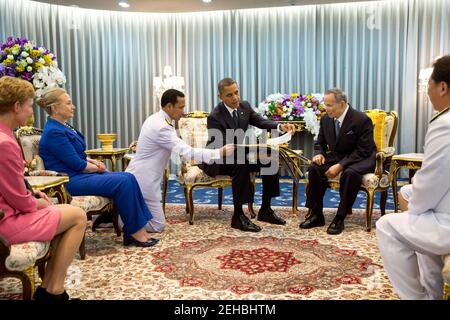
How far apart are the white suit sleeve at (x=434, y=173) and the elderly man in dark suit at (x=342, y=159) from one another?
2036mm

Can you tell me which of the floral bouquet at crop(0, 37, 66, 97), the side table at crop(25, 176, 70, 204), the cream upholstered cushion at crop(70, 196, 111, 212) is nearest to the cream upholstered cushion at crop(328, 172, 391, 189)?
the cream upholstered cushion at crop(70, 196, 111, 212)

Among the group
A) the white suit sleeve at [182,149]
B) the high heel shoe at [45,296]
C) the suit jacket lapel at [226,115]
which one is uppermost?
the suit jacket lapel at [226,115]

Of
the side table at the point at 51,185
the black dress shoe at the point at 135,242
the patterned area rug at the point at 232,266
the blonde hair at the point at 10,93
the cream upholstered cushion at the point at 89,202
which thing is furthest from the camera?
the black dress shoe at the point at 135,242

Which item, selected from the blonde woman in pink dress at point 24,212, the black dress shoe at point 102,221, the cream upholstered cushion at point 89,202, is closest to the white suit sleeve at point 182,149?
the cream upholstered cushion at point 89,202

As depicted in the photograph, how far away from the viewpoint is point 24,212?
2260 mm

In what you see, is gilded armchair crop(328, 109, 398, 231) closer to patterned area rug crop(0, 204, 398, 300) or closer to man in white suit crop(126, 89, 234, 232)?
patterned area rug crop(0, 204, 398, 300)

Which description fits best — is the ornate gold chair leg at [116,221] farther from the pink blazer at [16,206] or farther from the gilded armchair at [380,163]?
the gilded armchair at [380,163]

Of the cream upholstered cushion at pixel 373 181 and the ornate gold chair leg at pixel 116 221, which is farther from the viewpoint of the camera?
the cream upholstered cushion at pixel 373 181

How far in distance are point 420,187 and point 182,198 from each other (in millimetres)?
4297

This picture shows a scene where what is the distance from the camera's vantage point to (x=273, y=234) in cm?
410

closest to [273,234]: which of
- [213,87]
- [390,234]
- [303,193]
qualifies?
[390,234]

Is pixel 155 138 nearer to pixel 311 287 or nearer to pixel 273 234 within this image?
pixel 273 234

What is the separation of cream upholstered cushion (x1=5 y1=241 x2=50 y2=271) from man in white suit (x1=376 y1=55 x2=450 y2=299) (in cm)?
178

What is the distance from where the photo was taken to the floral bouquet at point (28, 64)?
4090 millimetres
